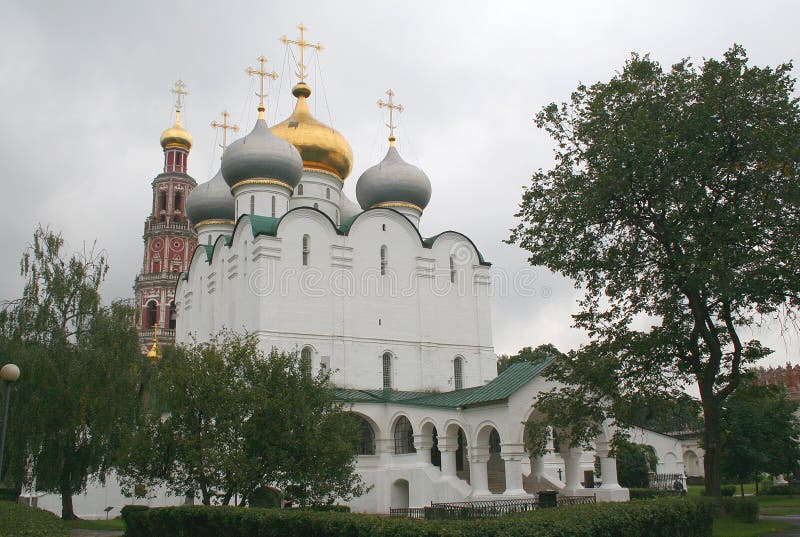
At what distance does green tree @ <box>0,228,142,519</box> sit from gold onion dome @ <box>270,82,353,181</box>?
1229cm

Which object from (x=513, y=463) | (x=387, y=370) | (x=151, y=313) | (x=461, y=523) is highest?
(x=151, y=313)

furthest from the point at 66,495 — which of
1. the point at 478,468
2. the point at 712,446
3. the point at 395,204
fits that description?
the point at 395,204

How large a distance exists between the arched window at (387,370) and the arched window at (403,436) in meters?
1.96

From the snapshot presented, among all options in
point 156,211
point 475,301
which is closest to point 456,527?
point 475,301

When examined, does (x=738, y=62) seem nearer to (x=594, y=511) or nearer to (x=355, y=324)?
(x=594, y=511)

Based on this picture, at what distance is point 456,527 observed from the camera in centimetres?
837

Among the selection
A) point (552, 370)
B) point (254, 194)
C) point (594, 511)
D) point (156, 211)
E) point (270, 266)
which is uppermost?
point (156, 211)

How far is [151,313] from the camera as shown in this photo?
1831 inches

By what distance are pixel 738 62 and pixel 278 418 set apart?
1112 cm

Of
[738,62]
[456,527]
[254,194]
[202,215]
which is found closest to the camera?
[456,527]

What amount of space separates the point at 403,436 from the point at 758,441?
11686mm

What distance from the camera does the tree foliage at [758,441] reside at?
80.8ft

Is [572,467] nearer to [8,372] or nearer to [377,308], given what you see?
[377,308]

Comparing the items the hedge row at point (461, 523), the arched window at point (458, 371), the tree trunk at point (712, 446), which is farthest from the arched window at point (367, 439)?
the tree trunk at point (712, 446)
